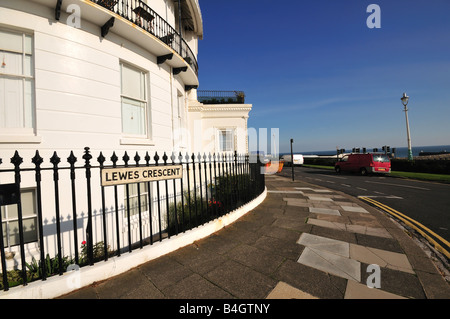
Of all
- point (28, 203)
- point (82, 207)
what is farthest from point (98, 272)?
point (28, 203)

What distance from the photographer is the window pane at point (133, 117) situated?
5.74m

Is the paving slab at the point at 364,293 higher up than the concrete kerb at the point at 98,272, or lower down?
lower down

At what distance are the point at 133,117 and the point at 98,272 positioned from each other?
462cm

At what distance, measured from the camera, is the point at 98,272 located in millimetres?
2580

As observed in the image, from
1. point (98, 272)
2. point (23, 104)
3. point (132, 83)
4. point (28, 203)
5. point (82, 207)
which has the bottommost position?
point (98, 272)

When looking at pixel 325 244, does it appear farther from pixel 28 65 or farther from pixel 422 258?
pixel 28 65

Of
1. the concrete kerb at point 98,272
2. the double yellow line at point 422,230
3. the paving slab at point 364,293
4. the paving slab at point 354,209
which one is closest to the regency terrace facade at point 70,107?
the concrete kerb at point 98,272

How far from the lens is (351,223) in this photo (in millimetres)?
A: 4953

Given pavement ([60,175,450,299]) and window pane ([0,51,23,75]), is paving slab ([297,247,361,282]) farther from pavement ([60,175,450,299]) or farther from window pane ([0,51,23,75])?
window pane ([0,51,23,75])

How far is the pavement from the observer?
7.72 ft

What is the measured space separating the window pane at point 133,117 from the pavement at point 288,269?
4158mm

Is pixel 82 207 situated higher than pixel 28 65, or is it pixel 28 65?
pixel 28 65

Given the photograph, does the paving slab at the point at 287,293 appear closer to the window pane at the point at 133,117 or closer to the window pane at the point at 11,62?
the window pane at the point at 133,117
